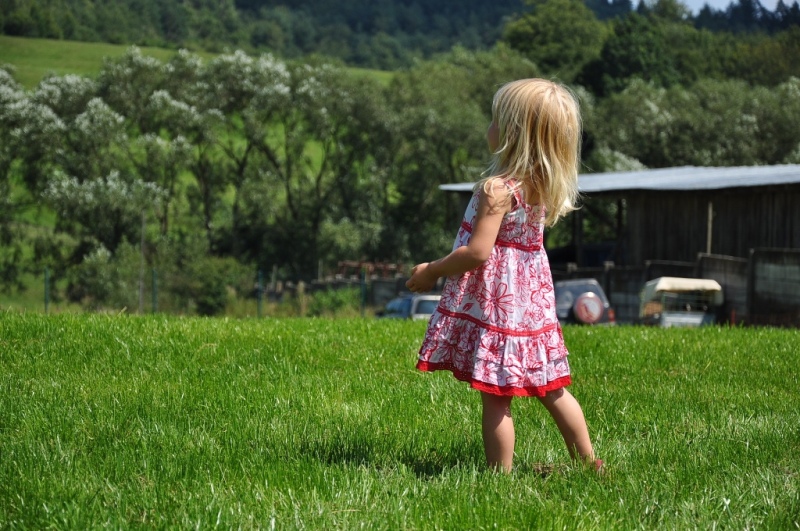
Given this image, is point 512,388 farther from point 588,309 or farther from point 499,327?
point 588,309

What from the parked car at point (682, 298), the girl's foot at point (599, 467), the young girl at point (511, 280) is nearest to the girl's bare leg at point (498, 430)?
the young girl at point (511, 280)

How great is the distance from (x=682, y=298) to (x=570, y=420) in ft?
63.6

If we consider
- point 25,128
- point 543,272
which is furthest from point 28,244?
point 543,272

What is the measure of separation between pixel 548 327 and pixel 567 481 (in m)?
0.65

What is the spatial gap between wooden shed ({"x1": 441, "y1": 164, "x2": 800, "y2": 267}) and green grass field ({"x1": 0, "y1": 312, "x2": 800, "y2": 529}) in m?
19.4

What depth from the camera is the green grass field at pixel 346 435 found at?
151 inches

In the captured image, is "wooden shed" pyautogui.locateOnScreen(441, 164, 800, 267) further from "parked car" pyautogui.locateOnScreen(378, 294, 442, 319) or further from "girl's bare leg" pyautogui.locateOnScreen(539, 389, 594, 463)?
"girl's bare leg" pyautogui.locateOnScreen(539, 389, 594, 463)

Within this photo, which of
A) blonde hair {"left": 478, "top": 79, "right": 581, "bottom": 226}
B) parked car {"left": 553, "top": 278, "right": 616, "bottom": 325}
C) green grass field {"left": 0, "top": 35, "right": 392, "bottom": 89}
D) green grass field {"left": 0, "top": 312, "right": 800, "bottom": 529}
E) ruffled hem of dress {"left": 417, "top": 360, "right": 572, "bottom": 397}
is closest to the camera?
green grass field {"left": 0, "top": 312, "right": 800, "bottom": 529}

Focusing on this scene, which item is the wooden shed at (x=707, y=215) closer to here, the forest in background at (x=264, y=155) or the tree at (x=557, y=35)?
the forest in background at (x=264, y=155)

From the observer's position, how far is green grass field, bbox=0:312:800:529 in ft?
12.6

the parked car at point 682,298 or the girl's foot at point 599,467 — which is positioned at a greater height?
the girl's foot at point 599,467

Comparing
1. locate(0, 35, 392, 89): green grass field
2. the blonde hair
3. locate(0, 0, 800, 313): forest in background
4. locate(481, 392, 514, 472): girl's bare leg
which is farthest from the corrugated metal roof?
locate(0, 35, 392, 89): green grass field

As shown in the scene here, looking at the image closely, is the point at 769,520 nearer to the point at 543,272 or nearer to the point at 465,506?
the point at 465,506

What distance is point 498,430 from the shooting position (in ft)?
14.6
